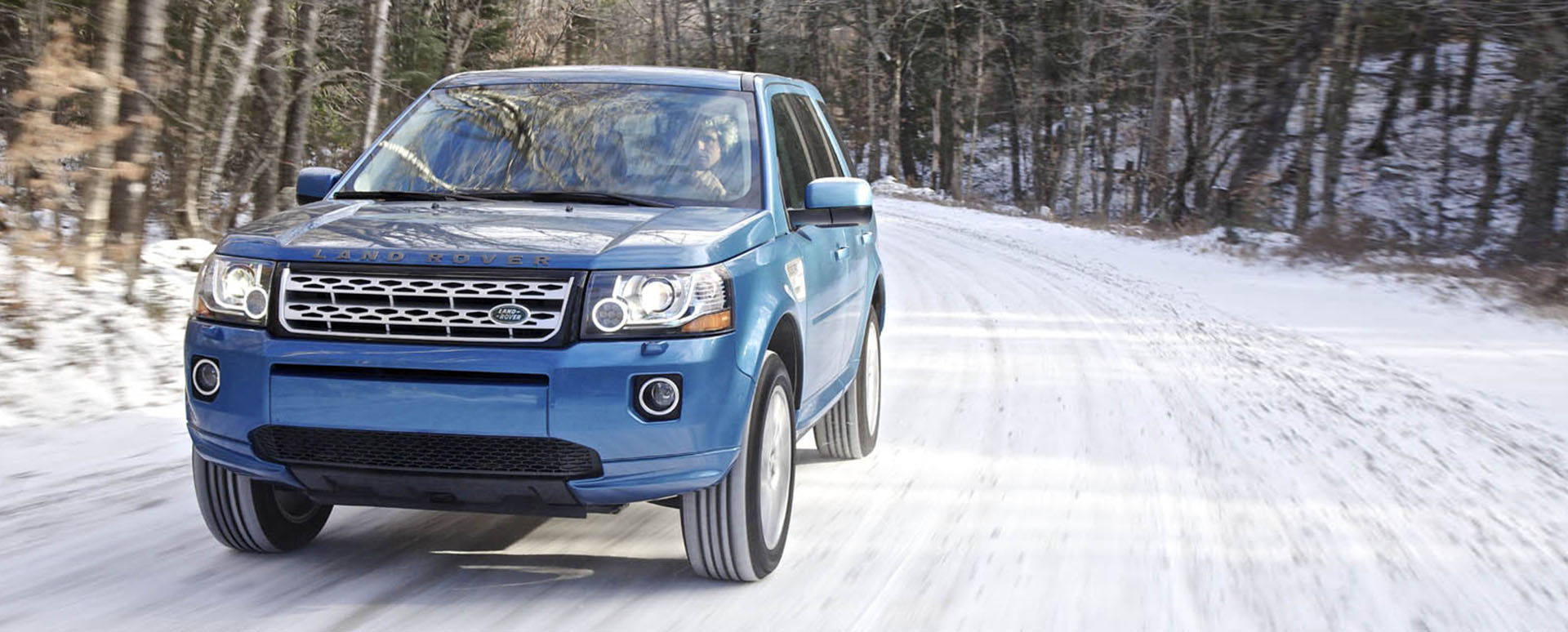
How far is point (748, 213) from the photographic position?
196 inches

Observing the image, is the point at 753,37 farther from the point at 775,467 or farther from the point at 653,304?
the point at 653,304

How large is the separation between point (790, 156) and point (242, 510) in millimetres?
2538

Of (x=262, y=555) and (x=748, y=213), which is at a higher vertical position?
(x=748, y=213)

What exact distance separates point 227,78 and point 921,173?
46183 mm

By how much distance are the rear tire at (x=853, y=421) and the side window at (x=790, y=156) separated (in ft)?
3.62

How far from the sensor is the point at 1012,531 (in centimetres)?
549

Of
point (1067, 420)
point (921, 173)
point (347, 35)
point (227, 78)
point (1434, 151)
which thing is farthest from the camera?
point (921, 173)

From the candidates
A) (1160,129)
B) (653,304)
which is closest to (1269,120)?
(1160,129)

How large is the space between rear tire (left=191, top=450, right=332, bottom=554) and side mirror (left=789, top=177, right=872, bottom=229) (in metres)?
2.12

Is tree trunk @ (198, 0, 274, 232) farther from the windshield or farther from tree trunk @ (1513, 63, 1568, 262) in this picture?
tree trunk @ (1513, 63, 1568, 262)

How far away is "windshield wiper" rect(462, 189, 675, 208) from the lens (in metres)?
4.99

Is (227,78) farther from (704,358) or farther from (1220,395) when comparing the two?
(704,358)

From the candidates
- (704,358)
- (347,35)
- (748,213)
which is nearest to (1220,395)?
(748,213)

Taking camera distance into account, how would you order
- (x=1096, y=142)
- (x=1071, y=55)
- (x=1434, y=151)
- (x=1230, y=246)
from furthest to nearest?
(x=1096, y=142) → (x=1071, y=55) → (x=1434, y=151) → (x=1230, y=246)
